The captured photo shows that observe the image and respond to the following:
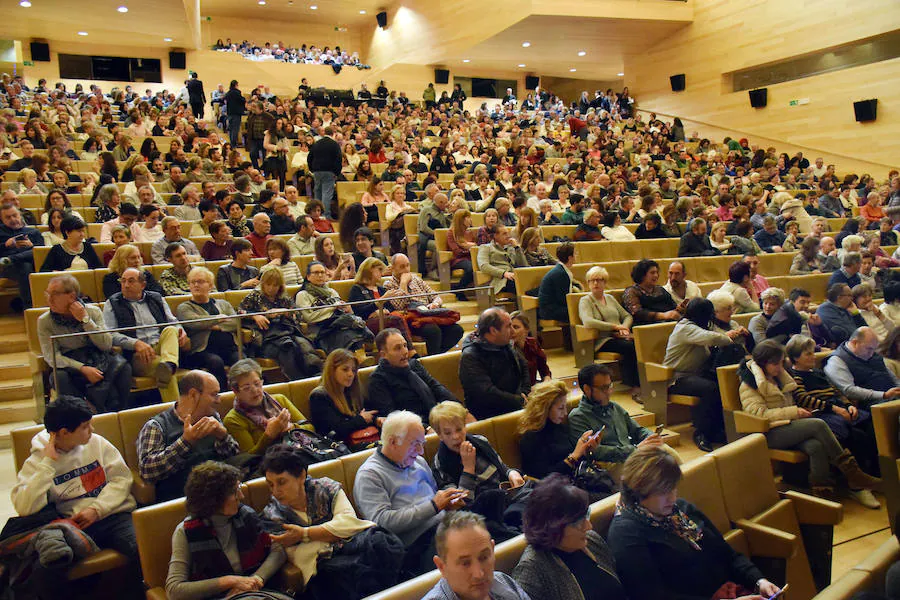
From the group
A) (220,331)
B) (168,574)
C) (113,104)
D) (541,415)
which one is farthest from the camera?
(113,104)

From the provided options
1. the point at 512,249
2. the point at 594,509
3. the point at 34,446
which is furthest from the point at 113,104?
the point at 594,509

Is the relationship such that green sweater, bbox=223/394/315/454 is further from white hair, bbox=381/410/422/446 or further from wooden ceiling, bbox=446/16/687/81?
wooden ceiling, bbox=446/16/687/81

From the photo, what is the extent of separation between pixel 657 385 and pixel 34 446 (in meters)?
2.70

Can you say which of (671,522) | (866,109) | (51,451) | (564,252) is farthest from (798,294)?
(866,109)

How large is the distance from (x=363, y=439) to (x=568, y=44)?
12261 millimetres

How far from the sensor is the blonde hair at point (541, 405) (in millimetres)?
2570

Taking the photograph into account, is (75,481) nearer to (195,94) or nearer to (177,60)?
(195,94)

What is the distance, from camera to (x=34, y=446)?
2164 millimetres

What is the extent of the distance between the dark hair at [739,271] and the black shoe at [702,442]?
4.05 feet

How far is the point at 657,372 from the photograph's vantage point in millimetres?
3541

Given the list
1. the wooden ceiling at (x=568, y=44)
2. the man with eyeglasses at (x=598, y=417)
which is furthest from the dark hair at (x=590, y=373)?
the wooden ceiling at (x=568, y=44)

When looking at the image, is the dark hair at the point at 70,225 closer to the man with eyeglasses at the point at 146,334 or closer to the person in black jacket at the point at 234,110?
the man with eyeglasses at the point at 146,334

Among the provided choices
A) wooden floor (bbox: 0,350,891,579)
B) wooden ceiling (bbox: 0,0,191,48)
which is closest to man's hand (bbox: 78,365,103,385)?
wooden floor (bbox: 0,350,891,579)

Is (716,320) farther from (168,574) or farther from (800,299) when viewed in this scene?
(168,574)
